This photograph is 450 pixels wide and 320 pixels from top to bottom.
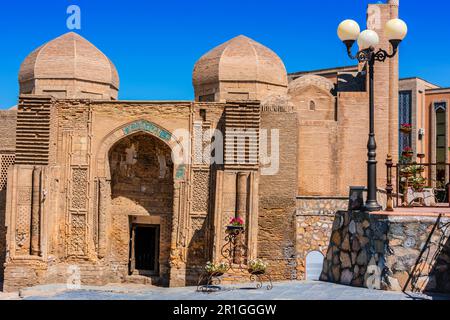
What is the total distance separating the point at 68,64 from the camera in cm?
2195

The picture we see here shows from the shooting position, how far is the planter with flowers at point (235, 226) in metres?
16.1

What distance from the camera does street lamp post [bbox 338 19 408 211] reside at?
9867 millimetres

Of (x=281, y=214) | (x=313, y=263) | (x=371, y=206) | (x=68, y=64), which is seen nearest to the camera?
(x=371, y=206)

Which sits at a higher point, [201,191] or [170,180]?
[170,180]

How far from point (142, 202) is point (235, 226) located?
340cm

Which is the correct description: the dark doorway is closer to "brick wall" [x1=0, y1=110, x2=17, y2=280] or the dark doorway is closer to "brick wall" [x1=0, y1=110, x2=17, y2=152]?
"brick wall" [x1=0, y1=110, x2=17, y2=280]

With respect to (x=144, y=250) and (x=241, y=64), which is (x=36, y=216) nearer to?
(x=144, y=250)

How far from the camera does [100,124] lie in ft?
58.1

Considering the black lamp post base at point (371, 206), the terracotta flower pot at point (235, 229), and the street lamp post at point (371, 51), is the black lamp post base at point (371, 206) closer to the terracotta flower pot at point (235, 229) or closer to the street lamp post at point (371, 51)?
the street lamp post at point (371, 51)

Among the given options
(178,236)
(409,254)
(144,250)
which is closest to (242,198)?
(178,236)

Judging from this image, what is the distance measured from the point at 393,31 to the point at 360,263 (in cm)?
361

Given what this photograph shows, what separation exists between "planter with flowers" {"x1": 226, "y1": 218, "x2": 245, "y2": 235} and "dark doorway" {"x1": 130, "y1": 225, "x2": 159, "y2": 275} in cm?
286
